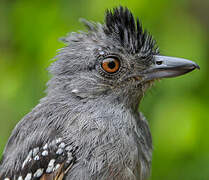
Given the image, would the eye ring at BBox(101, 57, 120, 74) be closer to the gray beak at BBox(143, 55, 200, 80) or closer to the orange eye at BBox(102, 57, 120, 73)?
the orange eye at BBox(102, 57, 120, 73)

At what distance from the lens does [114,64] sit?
15.6 ft

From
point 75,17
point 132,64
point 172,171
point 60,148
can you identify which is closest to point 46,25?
point 75,17

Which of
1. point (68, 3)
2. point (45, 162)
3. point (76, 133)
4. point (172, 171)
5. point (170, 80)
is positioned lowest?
point (172, 171)

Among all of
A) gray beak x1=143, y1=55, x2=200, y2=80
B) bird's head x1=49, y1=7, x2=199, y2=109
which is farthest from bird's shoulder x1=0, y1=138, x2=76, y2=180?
gray beak x1=143, y1=55, x2=200, y2=80

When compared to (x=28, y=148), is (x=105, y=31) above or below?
above

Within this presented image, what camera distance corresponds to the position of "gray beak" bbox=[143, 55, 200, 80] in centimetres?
465

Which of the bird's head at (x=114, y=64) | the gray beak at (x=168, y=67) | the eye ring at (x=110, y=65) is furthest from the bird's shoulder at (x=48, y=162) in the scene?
the gray beak at (x=168, y=67)

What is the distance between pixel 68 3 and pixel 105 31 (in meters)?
1.24

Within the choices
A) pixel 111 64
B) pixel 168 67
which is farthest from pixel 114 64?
pixel 168 67

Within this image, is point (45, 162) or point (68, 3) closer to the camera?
point (45, 162)

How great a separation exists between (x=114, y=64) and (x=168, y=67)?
0.60m

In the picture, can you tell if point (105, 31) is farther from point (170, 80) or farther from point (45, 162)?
point (45, 162)

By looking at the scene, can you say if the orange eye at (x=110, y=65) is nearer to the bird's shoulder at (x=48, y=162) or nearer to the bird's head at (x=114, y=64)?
the bird's head at (x=114, y=64)

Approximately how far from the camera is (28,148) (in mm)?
4688
